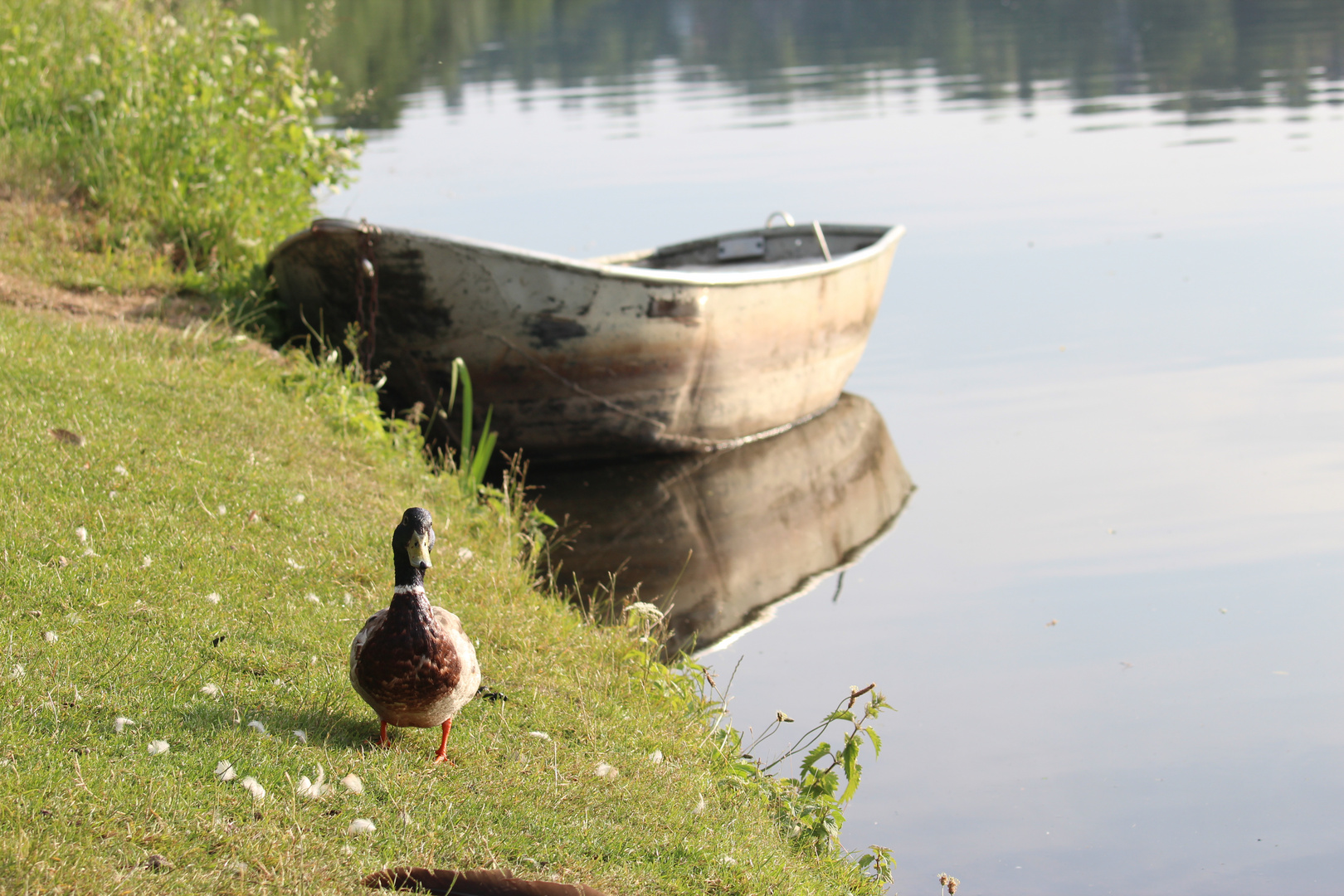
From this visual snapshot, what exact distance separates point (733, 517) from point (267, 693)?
18.4 ft

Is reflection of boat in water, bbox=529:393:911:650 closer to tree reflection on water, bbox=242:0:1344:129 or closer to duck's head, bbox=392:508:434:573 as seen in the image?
duck's head, bbox=392:508:434:573

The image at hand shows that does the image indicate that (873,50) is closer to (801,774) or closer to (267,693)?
(801,774)

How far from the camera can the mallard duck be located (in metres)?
3.99

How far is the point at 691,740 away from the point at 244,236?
7.55 m

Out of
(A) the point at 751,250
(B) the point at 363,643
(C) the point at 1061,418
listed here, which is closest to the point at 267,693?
(B) the point at 363,643

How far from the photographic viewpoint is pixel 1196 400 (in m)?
11.4

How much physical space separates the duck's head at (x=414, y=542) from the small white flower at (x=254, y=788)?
2.66 feet

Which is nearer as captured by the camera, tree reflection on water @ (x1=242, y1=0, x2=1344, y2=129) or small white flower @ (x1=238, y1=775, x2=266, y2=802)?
small white flower @ (x1=238, y1=775, x2=266, y2=802)

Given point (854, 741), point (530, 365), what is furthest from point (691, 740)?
point (530, 365)

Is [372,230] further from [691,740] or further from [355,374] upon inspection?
[691,740]

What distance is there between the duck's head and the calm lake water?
8.78 feet

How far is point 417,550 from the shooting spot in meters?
4.14

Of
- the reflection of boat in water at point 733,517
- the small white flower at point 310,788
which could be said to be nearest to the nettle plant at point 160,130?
the reflection of boat in water at point 733,517

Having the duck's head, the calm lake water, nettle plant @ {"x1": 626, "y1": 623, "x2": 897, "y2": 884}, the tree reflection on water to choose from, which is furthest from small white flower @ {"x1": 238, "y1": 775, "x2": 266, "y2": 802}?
the tree reflection on water
